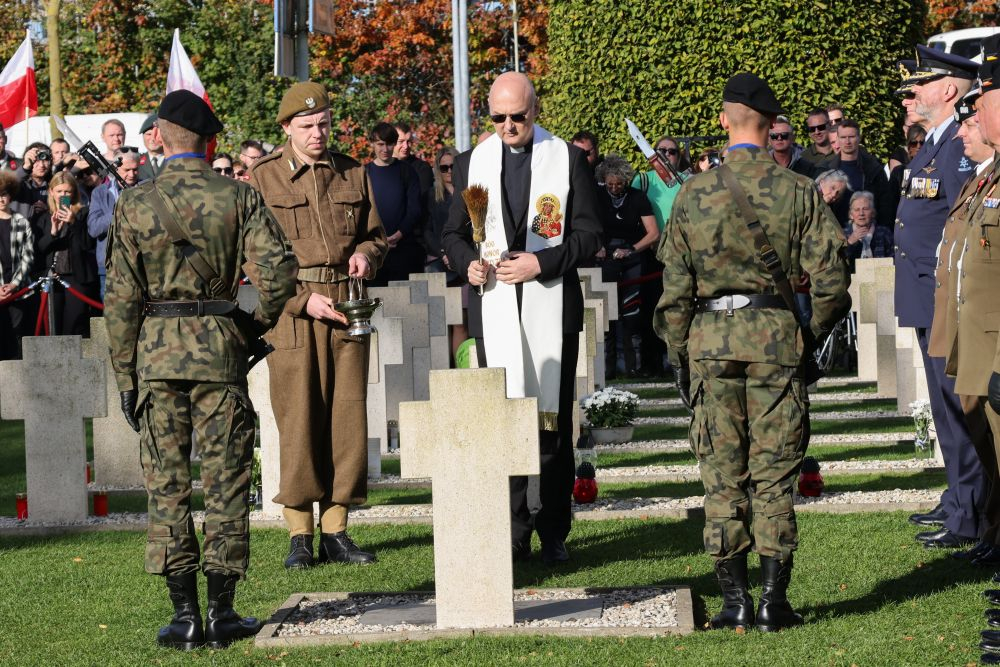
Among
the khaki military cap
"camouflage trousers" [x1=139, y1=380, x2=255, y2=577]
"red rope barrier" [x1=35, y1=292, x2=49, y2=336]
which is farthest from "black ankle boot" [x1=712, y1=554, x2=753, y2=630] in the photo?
"red rope barrier" [x1=35, y1=292, x2=49, y2=336]

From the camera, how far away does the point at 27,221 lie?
1672cm

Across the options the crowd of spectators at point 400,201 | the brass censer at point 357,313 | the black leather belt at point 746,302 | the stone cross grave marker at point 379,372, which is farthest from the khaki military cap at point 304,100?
the crowd of spectators at point 400,201

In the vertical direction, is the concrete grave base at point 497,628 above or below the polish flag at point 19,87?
below

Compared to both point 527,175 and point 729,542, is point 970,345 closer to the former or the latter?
point 729,542

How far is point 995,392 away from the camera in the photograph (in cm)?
616

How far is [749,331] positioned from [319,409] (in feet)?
9.78

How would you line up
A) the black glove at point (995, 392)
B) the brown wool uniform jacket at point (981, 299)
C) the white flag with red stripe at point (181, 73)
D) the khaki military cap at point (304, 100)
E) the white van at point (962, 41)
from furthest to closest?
the white van at point (962, 41) → the white flag with red stripe at point (181, 73) → the khaki military cap at point (304, 100) → the brown wool uniform jacket at point (981, 299) → the black glove at point (995, 392)

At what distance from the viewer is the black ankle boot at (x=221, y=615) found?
721cm

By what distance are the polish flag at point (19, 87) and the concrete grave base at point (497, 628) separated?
1654cm

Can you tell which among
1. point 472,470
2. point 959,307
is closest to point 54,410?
point 472,470

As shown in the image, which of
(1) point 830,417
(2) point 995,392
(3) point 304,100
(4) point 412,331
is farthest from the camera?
(1) point 830,417

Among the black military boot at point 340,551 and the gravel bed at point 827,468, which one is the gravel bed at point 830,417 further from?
the black military boot at point 340,551

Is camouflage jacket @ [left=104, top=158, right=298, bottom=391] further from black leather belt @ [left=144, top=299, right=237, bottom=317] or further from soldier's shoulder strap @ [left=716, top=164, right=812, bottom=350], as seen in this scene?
soldier's shoulder strap @ [left=716, top=164, right=812, bottom=350]

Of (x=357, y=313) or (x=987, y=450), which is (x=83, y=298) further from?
(x=987, y=450)
